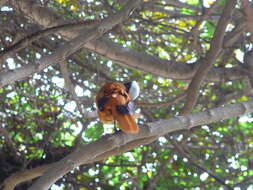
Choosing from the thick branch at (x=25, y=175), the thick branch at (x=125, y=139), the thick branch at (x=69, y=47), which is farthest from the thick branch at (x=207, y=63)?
the thick branch at (x=25, y=175)

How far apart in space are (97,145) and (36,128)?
2.35 m

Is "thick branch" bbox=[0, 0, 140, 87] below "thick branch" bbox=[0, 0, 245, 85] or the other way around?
below

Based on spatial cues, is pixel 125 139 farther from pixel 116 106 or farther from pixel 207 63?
pixel 207 63

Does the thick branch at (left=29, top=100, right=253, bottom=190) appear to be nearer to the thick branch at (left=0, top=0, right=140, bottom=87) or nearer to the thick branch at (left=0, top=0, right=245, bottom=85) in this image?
the thick branch at (left=0, top=0, right=140, bottom=87)

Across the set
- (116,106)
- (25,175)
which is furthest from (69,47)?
(25,175)

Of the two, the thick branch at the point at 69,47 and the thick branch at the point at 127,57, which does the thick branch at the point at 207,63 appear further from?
the thick branch at the point at 69,47

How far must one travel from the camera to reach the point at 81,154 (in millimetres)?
3285

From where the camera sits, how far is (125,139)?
3512 millimetres

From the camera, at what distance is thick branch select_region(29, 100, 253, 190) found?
126 inches

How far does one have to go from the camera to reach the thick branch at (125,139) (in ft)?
10.5

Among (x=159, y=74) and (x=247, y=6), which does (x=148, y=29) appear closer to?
(x=159, y=74)

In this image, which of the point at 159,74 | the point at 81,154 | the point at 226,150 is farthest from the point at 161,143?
the point at 81,154

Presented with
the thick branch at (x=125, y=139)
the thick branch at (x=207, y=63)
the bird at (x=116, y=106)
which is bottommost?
the thick branch at (x=125, y=139)

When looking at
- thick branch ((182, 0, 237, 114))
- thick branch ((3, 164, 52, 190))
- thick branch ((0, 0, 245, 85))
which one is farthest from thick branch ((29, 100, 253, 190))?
thick branch ((0, 0, 245, 85))
